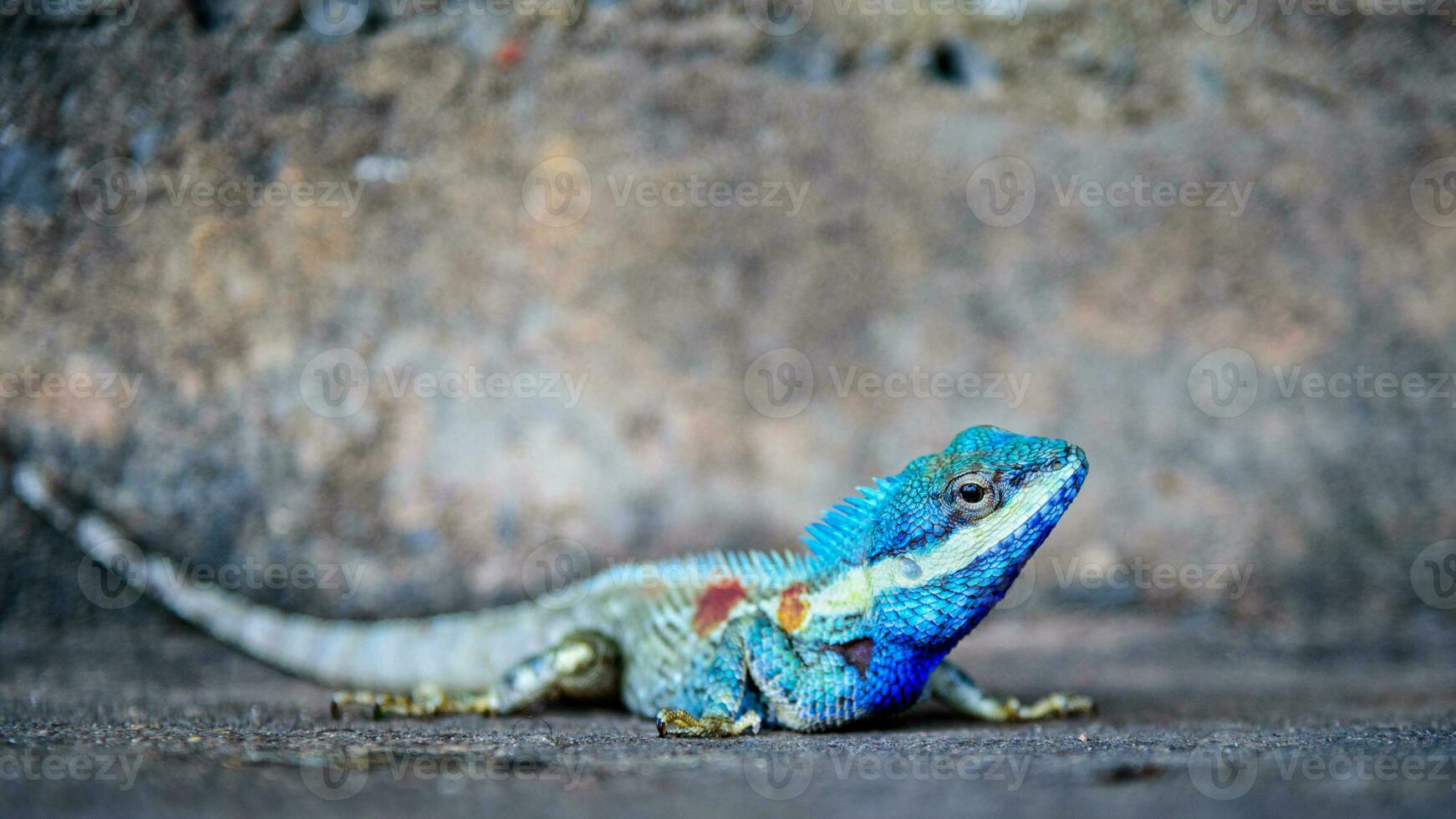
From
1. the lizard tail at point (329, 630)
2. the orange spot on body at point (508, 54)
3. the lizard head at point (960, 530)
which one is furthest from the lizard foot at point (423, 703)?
the orange spot on body at point (508, 54)

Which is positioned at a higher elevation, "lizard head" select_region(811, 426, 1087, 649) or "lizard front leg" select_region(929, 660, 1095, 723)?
"lizard head" select_region(811, 426, 1087, 649)

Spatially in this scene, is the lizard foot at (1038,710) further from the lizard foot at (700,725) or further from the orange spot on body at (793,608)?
the lizard foot at (700,725)

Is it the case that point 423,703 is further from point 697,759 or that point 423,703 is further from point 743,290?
point 743,290

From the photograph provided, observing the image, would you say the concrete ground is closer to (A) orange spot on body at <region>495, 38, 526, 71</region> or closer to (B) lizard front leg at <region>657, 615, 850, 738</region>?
(B) lizard front leg at <region>657, 615, 850, 738</region>

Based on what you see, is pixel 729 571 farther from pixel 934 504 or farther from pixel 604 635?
pixel 934 504

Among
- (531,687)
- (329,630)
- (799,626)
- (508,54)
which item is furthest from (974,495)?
(508,54)

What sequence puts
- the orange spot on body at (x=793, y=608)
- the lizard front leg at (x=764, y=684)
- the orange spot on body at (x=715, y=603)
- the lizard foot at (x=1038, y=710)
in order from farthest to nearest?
the lizard foot at (x=1038, y=710), the orange spot on body at (x=715, y=603), the orange spot on body at (x=793, y=608), the lizard front leg at (x=764, y=684)

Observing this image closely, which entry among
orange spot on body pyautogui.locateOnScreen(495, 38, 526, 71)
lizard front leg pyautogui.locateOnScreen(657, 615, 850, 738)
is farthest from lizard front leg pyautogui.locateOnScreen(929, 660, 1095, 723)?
orange spot on body pyautogui.locateOnScreen(495, 38, 526, 71)

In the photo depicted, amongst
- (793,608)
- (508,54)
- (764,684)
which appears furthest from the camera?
(508,54)
